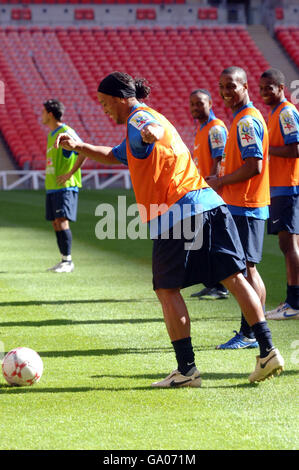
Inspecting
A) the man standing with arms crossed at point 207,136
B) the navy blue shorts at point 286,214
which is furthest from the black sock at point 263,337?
the man standing with arms crossed at point 207,136

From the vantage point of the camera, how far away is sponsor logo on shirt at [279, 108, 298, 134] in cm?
748

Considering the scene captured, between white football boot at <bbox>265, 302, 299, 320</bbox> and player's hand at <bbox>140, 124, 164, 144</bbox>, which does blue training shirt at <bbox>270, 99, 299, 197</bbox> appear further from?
player's hand at <bbox>140, 124, 164, 144</bbox>

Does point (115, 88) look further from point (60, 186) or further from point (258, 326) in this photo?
point (60, 186)

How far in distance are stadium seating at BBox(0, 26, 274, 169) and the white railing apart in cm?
64

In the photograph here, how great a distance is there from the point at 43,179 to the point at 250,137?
22.9 m

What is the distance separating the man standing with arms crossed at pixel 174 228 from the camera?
5.07 metres

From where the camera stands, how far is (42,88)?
32.8 m

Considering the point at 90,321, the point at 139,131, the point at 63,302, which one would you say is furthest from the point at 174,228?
the point at 63,302

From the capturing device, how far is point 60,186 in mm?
10703

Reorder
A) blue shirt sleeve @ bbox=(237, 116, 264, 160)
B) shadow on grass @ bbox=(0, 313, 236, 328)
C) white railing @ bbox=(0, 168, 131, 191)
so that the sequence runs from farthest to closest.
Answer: white railing @ bbox=(0, 168, 131, 191), shadow on grass @ bbox=(0, 313, 236, 328), blue shirt sleeve @ bbox=(237, 116, 264, 160)

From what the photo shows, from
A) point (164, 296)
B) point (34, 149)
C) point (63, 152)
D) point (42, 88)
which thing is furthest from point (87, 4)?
point (164, 296)

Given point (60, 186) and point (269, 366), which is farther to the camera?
point (60, 186)


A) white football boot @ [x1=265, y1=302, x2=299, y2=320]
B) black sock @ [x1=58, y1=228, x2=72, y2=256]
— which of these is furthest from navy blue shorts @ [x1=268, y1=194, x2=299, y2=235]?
black sock @ [x1=58, y1=228, x2=72, y2=256]

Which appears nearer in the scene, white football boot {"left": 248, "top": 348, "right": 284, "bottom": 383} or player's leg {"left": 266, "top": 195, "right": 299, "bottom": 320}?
white football boot {"left": 248, "top": 348, "right": 284, "bottom": 383}
